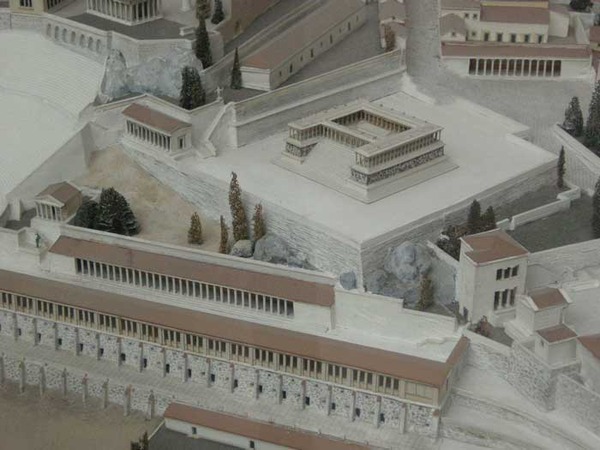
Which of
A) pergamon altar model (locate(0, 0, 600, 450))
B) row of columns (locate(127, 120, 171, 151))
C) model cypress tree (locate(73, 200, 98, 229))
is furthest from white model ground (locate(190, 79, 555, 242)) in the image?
model cypress tree (locate(73, 200, 98, 229))

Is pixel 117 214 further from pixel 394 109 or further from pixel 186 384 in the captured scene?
pixel 394 109

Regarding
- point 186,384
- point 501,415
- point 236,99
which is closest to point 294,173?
point 236,99

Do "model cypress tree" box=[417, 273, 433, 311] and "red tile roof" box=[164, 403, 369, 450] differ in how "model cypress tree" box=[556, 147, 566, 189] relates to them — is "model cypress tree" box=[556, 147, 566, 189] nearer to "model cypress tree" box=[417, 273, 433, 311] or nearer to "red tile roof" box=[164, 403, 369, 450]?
"model cypress tree" box=[417, 273, 433, 311]

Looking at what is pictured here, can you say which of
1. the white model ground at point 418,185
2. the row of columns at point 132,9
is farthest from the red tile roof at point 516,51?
the row of columns at point 132,9

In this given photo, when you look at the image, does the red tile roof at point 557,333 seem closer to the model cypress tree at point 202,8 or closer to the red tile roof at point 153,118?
the red tile roof at point 153,118

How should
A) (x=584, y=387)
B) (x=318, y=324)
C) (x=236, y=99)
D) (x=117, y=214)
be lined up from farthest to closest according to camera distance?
(x=236, y=99), (x=117, y=214), (x=318, y=324), (x=584, y=387)

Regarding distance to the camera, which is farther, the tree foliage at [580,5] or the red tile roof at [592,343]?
the tree foliage at [580,5]
